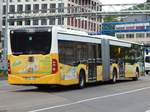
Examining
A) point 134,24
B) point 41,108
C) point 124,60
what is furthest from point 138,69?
point 134,24

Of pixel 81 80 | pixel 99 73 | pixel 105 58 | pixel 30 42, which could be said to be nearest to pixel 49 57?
pixel 30 42

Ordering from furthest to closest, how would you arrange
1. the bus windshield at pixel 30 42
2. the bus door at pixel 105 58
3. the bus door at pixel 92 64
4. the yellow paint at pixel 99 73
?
the bus door at pixel 105 58 → the yellow paint at pixel 99 73 → the bus door at pixel 92 64 → the bus windshield at pixel 30 42

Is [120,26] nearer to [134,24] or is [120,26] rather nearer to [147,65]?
[134,24]

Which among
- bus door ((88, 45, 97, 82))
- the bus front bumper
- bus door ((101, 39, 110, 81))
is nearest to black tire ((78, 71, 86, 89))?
bus door ((88, 45, 97, 82))

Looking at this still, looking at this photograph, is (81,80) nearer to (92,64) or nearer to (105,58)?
(92,64)

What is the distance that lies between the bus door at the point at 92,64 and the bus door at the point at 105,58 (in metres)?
1.52

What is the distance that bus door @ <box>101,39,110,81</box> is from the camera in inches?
1165

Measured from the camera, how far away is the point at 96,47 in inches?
1124

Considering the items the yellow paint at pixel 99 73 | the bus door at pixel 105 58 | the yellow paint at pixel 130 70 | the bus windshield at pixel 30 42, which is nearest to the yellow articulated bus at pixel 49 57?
the bus windshield at pixel 30 42

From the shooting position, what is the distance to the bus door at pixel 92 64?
27148 mm

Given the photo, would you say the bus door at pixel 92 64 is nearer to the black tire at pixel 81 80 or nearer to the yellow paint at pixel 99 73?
the yellow paint at pixel 99 73

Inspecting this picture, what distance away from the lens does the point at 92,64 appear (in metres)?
27.6

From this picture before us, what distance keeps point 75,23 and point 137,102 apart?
396ft

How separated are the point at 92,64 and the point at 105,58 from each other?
237cm
